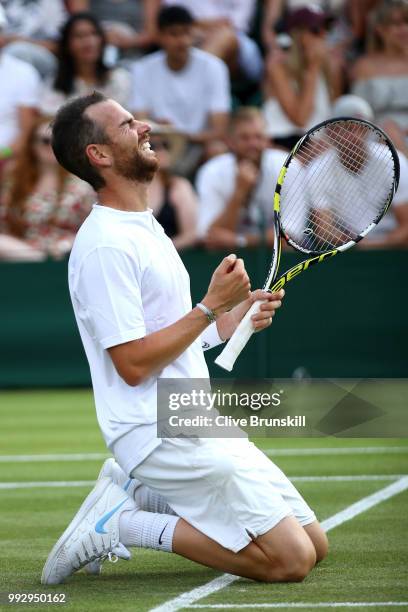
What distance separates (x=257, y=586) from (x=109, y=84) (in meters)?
8.32

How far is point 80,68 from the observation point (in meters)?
12.0

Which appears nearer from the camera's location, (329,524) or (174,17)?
(329,524)

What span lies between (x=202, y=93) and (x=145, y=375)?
27.0 feet

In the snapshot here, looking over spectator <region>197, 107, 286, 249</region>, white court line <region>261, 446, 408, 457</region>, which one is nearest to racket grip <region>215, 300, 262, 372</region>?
white court line <region>261, 446, 408, 457</region>

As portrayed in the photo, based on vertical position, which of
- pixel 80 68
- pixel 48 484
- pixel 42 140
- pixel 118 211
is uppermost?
pixel 118 211

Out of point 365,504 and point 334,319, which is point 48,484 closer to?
point 365,504

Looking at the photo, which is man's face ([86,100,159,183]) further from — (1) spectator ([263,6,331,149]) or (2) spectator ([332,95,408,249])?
(1) spectator ([263,6,331,149])

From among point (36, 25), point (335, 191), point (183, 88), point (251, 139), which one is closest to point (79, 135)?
point (335, 191)

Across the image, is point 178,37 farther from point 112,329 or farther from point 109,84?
point 112,329

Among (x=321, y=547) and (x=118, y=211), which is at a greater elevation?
(x=118, y=211)

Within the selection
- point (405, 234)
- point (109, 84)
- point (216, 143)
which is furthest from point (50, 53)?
point (405, 234)

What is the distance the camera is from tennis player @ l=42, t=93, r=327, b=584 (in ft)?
14.7

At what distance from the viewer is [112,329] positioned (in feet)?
14.6

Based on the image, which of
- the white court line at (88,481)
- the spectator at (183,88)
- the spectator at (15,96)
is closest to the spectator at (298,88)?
the spectator at (183,88)
